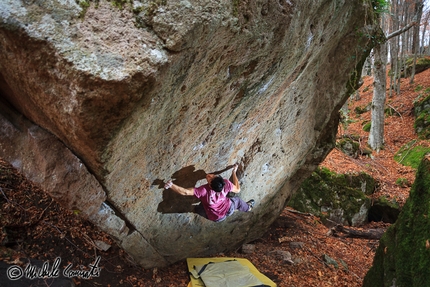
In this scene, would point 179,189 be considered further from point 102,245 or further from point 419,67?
point 419,67

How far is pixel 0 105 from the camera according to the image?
133 inches

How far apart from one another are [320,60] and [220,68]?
2809 millimetres

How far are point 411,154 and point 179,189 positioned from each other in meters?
12.7

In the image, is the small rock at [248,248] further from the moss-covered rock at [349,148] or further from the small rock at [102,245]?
the moss-covered rock at [349,148]

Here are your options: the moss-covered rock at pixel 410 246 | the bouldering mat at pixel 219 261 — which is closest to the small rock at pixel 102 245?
the bouldering mat at pixel 219 261

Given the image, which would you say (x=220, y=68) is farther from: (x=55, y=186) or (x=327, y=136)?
(x=327, y=136)

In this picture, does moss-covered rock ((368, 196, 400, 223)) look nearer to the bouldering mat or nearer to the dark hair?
the bouldering mat

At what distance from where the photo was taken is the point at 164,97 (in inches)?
116

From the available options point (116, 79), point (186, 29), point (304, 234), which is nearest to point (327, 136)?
point (304, 234)

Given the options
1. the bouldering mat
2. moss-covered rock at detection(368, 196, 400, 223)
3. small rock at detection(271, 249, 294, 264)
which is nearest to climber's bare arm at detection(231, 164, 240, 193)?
the bouldering mat

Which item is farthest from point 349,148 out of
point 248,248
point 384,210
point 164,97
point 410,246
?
point 164,97

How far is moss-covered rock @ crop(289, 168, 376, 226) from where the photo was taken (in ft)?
29.0

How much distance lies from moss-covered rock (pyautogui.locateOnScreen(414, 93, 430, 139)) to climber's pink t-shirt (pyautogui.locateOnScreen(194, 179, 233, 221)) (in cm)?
1305

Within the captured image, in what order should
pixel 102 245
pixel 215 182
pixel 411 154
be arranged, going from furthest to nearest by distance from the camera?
pixel 411 154 → pixel 102 245 → pixel 215 182
